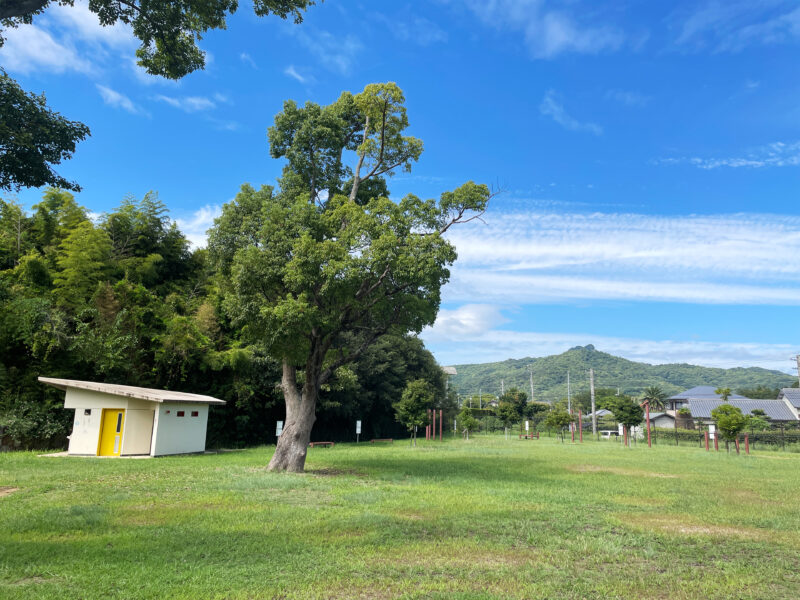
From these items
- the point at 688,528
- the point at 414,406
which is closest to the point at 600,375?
the point at 414,406

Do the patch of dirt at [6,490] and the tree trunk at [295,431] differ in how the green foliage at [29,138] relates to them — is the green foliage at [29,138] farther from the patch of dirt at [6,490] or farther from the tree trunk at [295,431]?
the tree trunk at [295,431]

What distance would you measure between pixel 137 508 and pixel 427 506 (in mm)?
4819

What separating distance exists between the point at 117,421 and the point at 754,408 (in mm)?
63850

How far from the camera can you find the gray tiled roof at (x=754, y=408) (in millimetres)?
55781

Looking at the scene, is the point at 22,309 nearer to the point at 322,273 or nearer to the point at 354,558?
the point at 322,273

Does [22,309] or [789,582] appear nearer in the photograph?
[789,582]

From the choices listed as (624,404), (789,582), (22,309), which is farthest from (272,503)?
(624,404)

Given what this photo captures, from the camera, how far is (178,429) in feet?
60.2

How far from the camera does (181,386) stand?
2236 centimetres

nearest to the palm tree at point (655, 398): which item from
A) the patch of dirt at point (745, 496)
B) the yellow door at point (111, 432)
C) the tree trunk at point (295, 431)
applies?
the patch of dirt at point (745, 496)

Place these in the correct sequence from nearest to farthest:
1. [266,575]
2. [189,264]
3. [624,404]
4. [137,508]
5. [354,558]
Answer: [266,575], [354,558], [137,508], [189,264], [624,404]

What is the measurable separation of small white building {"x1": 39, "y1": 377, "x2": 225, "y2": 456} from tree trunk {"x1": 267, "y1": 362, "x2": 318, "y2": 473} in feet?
16.9

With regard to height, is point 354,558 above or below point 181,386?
below

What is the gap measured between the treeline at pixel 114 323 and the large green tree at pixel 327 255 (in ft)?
9.09
